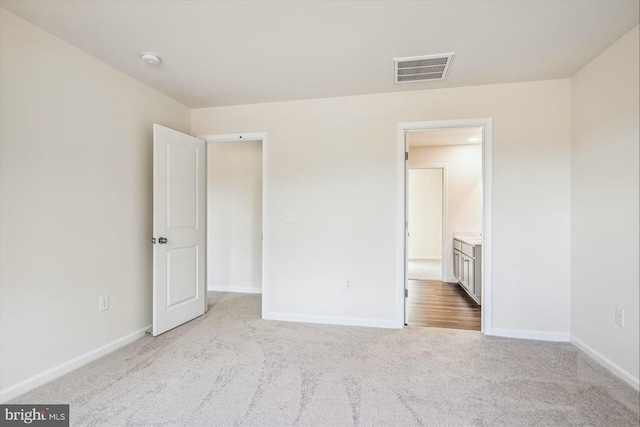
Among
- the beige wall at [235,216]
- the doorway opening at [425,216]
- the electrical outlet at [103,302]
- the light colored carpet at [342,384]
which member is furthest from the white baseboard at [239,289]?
the doorway opening at [425,216]

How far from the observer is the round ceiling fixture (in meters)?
2.33

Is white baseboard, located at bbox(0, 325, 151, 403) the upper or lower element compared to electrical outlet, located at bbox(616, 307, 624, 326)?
lower

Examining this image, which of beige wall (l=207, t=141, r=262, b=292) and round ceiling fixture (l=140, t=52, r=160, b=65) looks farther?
beige wall (l=207, t=141, r=262, b=292)

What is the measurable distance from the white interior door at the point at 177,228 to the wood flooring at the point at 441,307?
2395 mm

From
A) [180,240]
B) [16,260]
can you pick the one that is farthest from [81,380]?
[180,240]

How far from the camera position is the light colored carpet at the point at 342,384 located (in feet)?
5.63

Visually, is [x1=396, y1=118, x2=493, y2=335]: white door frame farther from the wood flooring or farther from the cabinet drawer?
the cabinet drawer

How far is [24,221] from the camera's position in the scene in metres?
1.95

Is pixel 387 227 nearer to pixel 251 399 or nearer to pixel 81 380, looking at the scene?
pixel 251 399

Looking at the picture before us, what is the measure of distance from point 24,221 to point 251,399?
72.9 inches

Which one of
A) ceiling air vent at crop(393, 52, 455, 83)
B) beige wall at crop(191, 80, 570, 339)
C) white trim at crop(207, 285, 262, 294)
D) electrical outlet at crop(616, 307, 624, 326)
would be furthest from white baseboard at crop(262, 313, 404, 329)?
ceiling air vent at crop(393, 52, 455, 83)

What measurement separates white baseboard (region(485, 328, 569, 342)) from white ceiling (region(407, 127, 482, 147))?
2.66 meters

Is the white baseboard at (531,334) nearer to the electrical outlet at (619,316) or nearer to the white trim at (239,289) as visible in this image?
the electrical outlet at (619,316)

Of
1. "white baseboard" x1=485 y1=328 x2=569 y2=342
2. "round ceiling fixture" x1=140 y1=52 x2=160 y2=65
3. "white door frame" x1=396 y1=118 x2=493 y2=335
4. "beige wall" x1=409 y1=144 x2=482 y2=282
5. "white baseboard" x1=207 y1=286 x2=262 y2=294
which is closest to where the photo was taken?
"round ceiling fixture" x1=140 y1=52 x2=160 y2=65
